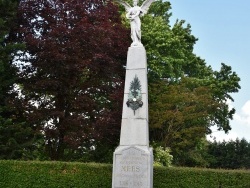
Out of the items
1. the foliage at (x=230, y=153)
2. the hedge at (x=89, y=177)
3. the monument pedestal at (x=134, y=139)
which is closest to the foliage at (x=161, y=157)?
the hedge at (x=89, y=177)

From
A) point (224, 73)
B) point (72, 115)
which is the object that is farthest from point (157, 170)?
point (224, 73)

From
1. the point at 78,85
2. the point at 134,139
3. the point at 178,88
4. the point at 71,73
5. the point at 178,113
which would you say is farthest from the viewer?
the point at 178,88

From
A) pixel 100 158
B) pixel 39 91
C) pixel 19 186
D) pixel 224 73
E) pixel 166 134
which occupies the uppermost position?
pixel 224 73

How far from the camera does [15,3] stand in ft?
60.7

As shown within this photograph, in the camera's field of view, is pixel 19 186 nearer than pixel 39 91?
Yes

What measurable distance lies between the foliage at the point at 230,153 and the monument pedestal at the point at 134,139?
2208 centimetres

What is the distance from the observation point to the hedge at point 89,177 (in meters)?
13.9

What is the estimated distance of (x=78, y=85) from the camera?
65.7 feet

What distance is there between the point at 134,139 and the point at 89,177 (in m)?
2.16

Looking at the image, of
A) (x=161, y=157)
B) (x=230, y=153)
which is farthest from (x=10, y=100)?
(x=230, y=153)

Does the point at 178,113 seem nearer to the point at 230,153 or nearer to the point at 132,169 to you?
the point at 132,169

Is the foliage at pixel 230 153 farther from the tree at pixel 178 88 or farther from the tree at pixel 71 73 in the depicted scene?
the tree at pixel 71 73

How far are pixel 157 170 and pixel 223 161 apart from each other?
861 inches

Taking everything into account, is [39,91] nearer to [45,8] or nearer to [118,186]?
[45,8]
